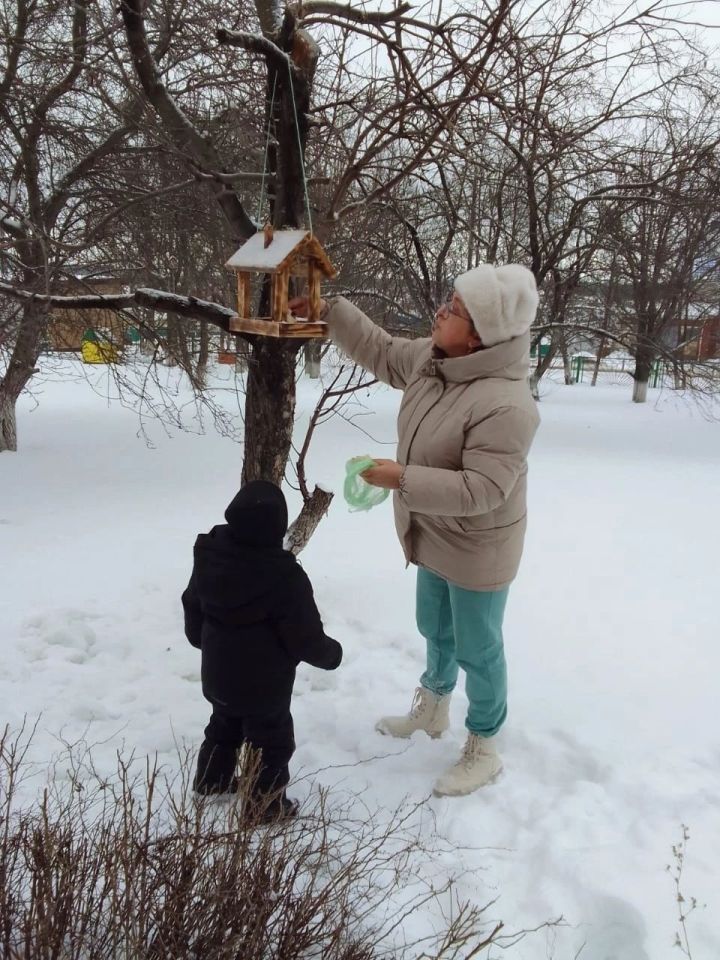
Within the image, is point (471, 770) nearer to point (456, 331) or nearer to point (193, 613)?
point (193, 613)

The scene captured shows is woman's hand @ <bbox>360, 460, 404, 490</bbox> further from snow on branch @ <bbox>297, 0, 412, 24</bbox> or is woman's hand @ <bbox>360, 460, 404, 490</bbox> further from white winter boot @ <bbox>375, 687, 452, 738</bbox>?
Answer: snow on branch @ <bbox>297, 0, 412, 24</bbox>

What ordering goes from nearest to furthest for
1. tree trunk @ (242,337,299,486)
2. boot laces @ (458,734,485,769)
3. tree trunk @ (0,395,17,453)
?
boot laces @ (458,734,485,769)
tree trunk @ (242,337,299,486)
tree trunk @ (0,395,17,453)

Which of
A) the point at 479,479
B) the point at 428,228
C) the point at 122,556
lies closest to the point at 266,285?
A: the point at 479,479

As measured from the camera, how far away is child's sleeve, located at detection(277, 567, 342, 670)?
2.05 m

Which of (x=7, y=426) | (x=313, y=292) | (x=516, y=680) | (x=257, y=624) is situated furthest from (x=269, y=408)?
(x=7, y=426)

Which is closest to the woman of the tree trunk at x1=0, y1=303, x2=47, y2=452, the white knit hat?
the white knit hat

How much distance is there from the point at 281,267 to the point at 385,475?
2.47ft

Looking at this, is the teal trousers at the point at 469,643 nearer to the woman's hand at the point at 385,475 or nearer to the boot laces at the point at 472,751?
the boot laces at the point at 472,751

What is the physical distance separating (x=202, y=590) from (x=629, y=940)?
1.61 metres

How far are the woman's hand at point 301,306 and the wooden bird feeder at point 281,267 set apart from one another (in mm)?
77

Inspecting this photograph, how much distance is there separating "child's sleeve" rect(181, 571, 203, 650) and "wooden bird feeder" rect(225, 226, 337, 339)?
2.85 feet

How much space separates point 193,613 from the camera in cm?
224

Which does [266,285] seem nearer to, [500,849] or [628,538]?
[500,849]

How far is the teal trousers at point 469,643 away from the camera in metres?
2.36
